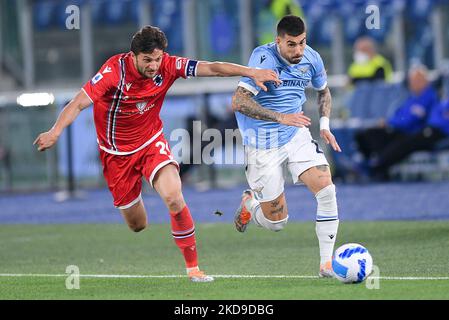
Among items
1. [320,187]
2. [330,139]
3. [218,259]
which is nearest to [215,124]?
[218,259]

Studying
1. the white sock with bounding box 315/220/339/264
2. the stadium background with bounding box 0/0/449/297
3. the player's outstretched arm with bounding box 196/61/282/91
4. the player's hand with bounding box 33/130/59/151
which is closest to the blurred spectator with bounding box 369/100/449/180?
the stadium background with bounding box 0/0/449/297

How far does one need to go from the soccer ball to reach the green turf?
96 millimetres

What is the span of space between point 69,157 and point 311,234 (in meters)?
8.50

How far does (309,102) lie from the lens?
22.1 meters

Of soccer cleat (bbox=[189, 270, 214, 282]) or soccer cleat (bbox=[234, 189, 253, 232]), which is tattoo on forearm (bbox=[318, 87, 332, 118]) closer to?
soccer cleat (bbox=[234, 189, 253, 232])

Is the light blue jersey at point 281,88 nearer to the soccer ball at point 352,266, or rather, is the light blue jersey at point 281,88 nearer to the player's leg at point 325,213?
the player's leg at point 325,213

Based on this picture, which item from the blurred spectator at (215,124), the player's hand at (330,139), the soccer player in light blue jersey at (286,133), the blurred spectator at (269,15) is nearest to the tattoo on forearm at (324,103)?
the soccer player in light blue jersey at (286,133)

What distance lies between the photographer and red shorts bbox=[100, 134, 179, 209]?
33.1 ft

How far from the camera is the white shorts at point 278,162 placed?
1012cm

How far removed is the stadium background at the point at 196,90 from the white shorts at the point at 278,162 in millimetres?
4848

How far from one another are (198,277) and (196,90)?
45.4 feet

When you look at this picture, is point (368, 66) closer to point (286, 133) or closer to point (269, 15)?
point (269, 15)
